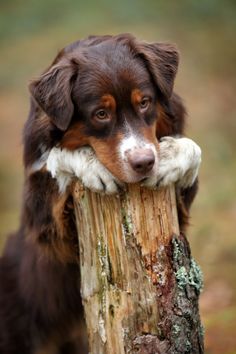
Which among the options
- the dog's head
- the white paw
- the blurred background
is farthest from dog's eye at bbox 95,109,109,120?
the blurred background

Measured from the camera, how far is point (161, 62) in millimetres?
5559

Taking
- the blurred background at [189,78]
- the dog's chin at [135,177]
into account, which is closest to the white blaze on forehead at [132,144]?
the dog's chin at [135,177]

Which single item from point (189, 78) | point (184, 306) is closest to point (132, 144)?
point (184, 306)

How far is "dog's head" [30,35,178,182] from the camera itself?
517cm

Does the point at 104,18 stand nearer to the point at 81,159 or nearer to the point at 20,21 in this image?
the point at 20,21

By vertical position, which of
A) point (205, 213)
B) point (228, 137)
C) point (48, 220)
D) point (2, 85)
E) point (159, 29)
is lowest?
point (48, 220)

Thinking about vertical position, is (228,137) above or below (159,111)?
above

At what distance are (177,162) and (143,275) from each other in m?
0.79

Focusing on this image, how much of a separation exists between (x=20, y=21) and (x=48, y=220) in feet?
37.6

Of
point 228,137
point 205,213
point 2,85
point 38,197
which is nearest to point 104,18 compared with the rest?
point 2,85

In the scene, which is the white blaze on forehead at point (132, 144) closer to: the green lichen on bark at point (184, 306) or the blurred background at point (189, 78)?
the green lichen on bark at point (184, 306)

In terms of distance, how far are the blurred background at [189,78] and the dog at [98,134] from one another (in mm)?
2613

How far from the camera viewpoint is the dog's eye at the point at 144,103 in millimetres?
5328

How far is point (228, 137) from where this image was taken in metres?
12.6
